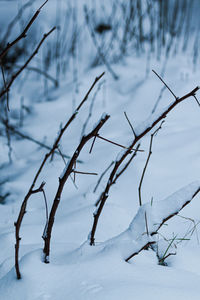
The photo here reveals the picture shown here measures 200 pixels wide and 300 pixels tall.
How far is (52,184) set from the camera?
5.58 feet

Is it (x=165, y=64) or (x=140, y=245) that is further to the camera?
Result: (x=165, y=64)

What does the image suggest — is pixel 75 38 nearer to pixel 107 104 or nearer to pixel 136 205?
pixel 107 104

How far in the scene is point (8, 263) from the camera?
0.93 metres

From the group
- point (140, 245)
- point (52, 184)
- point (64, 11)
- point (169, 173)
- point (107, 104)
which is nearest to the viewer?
point (140, 245)

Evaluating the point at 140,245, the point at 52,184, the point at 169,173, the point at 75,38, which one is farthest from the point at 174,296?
the point at 75,38

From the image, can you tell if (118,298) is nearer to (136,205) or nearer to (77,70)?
(136,205)

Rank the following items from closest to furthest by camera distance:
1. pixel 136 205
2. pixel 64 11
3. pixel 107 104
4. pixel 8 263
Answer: pixel 8 263 → pixel 136 205 → pixel 107 104 → pixel 64 11

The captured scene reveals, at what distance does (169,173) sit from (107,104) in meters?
1.24

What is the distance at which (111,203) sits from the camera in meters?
1.42

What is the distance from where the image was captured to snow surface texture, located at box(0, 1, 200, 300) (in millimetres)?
775

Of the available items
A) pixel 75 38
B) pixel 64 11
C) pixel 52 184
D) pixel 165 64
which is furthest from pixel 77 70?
pixel 52 184

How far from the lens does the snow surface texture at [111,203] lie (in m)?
0.77

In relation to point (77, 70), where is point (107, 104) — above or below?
below

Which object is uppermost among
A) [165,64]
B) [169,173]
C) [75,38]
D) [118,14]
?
[118,14]
